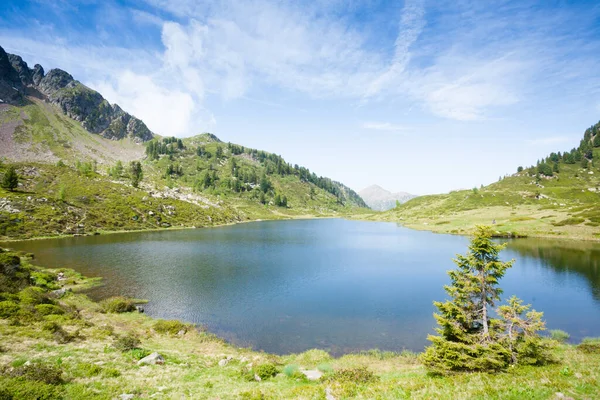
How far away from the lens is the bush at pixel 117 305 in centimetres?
3875

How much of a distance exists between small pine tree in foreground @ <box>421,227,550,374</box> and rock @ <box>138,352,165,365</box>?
20030 millimetres

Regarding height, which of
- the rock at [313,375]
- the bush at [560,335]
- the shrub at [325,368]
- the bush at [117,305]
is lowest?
the bush at [560,335]

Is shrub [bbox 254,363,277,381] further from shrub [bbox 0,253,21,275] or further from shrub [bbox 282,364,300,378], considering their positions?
shrub [bbox 0,253,21,275]

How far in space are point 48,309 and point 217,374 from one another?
2277 centimetres

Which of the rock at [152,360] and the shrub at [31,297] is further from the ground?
the shrub at [31,297]

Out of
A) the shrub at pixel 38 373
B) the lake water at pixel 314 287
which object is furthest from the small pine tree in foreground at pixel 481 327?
the shrub at pixel 38 373

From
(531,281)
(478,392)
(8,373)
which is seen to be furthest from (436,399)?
(531,281)

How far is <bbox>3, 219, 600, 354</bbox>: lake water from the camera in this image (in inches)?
1403

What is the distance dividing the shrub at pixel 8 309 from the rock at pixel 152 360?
1542 cm

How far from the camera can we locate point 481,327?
20.9 m

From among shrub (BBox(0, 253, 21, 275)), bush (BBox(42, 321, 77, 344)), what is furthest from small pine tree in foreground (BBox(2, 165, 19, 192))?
bush (BBox(42, 321, 77, 344))

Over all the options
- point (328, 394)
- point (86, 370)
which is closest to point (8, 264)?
point (86, 370)

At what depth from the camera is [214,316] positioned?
132 feet

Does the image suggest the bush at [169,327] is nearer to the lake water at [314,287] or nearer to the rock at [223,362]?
the lake water at [314,287]
